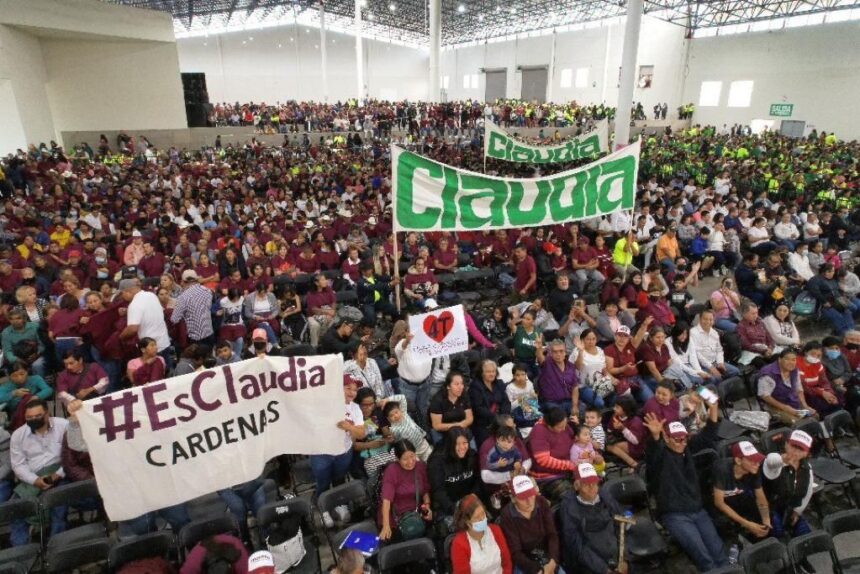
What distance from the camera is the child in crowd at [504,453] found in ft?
15.7

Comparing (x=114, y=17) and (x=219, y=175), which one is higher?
(x=114, y=17)

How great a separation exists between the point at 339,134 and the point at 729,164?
19.3 meters

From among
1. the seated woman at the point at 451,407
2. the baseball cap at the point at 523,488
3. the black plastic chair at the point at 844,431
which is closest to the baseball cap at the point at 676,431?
the baseball cap at the point at 523,488

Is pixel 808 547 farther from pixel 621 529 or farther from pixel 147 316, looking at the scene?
pixel 147 316

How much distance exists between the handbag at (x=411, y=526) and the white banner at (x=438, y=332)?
79.8 inches

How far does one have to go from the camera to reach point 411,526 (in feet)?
14.6

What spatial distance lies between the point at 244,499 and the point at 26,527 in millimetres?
1751

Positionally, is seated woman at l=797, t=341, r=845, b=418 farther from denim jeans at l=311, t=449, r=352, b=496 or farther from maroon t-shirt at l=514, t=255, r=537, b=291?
denim jeans at l=311, t=449, r=352, b=496

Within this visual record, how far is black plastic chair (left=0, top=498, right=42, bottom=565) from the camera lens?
4055 millimetres

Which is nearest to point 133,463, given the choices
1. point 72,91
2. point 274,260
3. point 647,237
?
point 274,260

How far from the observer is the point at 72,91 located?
24.2m

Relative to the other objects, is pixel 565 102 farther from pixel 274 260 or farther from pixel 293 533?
pixel 293 533

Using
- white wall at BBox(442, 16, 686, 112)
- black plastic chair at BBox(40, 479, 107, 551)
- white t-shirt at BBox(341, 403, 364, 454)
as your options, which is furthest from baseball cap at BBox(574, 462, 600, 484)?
white wall at BBox(442, 16, 686, 112)

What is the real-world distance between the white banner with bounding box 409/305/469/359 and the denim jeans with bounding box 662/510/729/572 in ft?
8.96
